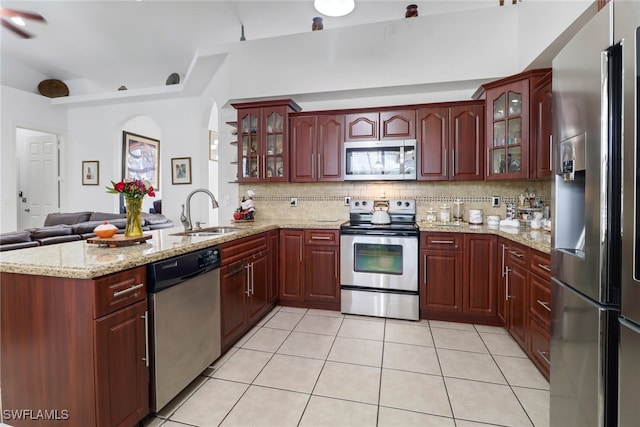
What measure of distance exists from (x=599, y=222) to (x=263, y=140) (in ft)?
10.8

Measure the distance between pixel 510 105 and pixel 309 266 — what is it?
255 centimetres

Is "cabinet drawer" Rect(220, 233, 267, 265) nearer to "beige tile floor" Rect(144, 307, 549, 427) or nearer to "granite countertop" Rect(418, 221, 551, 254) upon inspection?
"beige tile floor" Rect(144, 307, 549, 427)

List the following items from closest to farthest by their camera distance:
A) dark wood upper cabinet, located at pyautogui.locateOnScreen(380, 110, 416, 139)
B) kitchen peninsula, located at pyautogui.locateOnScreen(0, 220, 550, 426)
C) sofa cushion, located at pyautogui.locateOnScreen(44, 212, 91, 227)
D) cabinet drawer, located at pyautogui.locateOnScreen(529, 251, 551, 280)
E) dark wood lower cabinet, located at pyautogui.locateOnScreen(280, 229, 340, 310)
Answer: kitchen peninsula, located at pyautogui.locateOnScreen(0, 220, 550, 426) → cabinet drawer, located at pyautogui.locateOnScreen(529, 251, 551, 280) → dark wood lower cabinet, located at pyautogui.locateOnScreen(280, 229, 340, 310) → dark wood upper cabinet, located at pyautogui.locateOnScreen(380, 110, 416, 139) → sofa cushion, located at pyautogui.locateOnScreen(44, 212, 91, 227)

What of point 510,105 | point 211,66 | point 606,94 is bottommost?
point 606,94

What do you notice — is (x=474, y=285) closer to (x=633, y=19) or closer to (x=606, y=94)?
(x=606, y=94)

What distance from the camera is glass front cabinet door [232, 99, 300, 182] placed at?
11.9 feet

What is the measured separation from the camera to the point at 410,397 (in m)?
1.81

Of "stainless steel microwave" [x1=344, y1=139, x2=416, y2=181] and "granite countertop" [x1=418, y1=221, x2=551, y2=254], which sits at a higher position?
"stainless steel microwave" [x1=344, y1=139, x2=416, y2=181]

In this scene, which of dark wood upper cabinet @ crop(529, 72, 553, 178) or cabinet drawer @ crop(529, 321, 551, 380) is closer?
cabinet drawer @ crop(529, 321, 551, 380)

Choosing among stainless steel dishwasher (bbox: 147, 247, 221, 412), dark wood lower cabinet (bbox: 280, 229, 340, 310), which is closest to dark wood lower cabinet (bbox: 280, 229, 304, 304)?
dark wood lower cabinet (bbox: 280, 229, 340, 310)

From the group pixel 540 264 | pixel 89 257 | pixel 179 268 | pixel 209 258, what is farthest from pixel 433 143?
pixel 89 257

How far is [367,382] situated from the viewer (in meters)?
1.96

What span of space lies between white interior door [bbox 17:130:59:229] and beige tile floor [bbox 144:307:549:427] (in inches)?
245

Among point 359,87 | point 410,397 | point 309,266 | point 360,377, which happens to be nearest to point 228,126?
Result: point 359,87
